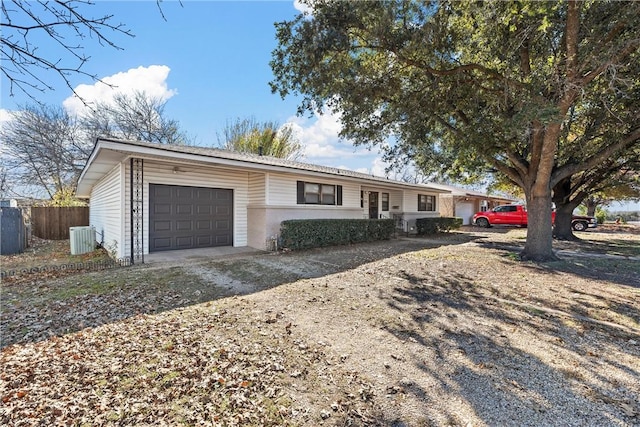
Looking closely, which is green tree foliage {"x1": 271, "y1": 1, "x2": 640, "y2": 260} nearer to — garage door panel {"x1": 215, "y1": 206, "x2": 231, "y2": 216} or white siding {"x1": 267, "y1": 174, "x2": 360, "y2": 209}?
white siding {"x1": 267, "y1": 174, "x2": 360, "y2": 209}

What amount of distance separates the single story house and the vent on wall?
0.42 meters

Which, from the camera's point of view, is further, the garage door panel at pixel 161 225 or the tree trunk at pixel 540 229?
the garage door panel at pixel 161 225

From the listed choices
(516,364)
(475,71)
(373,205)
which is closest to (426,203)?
(373,205)

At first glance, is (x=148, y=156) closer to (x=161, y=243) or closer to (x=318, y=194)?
(x=161, y=243)

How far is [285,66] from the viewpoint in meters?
7.43

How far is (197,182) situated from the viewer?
9.66m

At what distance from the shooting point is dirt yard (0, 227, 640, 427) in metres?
2.32

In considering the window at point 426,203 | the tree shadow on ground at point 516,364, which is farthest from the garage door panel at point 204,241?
the window at point 426,203

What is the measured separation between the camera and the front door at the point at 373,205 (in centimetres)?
1672

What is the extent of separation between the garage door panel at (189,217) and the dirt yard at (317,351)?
2.89 meters

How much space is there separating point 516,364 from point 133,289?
6.02 m

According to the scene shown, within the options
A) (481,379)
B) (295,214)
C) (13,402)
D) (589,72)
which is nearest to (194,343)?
(13,402)

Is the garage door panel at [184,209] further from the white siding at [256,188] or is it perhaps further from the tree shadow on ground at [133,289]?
the tree shadow on ground at [133,289]

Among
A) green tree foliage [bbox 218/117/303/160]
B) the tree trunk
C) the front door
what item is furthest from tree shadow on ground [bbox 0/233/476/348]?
green tree foliage [bbox 218/117/303/160]
